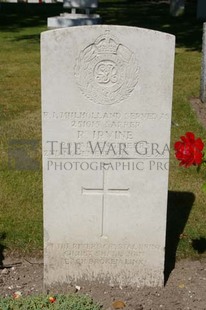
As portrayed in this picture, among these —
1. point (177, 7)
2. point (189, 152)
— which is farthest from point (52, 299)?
point (177, 7)

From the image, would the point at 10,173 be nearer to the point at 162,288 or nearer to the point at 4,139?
the point at 4,139

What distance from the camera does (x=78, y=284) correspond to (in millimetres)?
4387

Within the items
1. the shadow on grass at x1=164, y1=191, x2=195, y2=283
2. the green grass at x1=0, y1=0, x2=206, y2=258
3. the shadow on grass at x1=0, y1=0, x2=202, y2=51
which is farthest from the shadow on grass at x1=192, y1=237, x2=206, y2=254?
the shadow on grass at x1=0, y1=0, x2=202, y2=51

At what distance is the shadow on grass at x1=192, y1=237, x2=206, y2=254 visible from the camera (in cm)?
492

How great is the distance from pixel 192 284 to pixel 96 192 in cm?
100

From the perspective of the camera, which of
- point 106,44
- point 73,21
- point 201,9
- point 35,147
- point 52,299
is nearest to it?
point 106,44

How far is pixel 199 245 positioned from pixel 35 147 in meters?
2.98

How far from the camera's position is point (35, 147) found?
7387 mm

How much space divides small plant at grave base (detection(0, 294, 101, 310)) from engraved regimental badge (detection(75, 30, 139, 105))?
1.30 metres

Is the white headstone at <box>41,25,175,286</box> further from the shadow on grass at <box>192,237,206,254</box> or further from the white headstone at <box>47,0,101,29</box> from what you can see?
the white headstone at <box>47,0,101,29</box>

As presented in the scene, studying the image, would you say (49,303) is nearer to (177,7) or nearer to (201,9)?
(201,9)

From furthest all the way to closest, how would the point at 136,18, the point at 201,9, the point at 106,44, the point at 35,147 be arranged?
the point at 136,18 < the point at 201,9 < the point at 35,147 < the point at 106,44

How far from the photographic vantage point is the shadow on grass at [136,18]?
18.2 meters

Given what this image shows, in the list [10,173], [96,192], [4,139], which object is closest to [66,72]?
[96,192]
